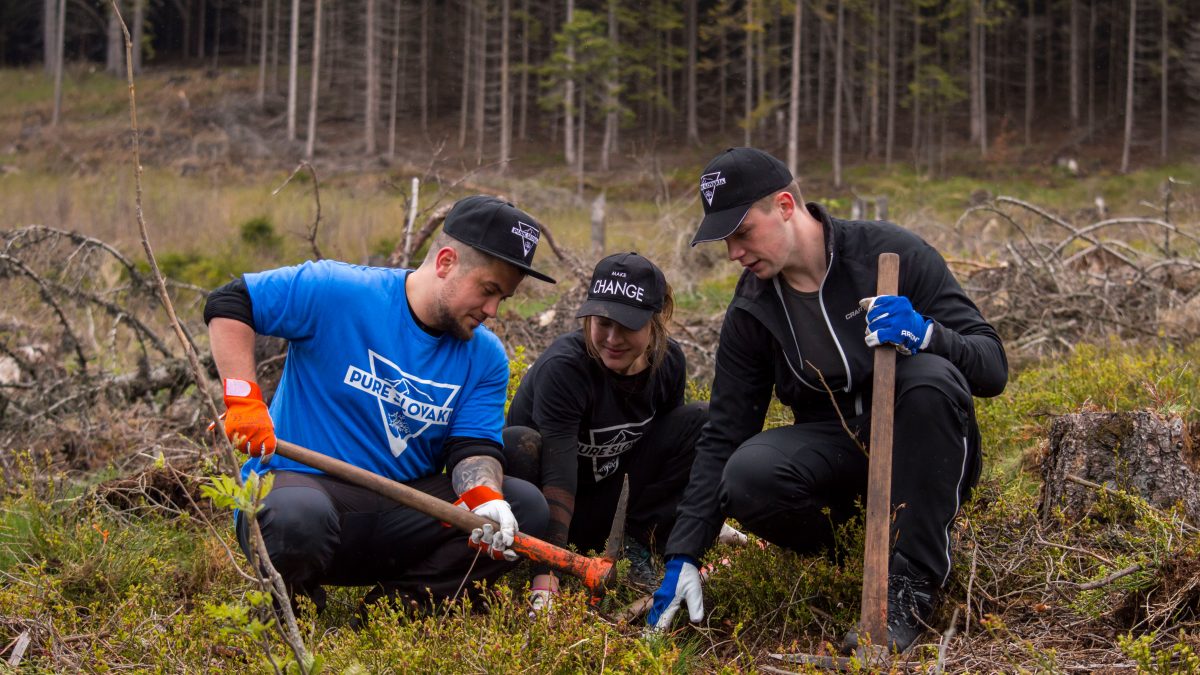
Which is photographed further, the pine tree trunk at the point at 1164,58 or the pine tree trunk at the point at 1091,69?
the pine tree trunk at the point at 1091,69

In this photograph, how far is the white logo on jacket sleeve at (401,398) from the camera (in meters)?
3.71

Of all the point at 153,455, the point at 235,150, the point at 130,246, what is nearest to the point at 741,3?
the point at 235,150

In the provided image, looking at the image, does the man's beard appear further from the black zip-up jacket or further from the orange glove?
the black zip-up jacket

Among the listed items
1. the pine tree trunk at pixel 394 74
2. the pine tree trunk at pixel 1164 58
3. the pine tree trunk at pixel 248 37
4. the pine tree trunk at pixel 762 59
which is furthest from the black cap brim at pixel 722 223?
A: the pine tree trunk at pixel 248 37

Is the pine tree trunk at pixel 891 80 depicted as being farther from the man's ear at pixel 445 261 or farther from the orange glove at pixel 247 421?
the orange glove at pixel 247 421

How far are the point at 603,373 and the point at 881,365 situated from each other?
4.51 ft

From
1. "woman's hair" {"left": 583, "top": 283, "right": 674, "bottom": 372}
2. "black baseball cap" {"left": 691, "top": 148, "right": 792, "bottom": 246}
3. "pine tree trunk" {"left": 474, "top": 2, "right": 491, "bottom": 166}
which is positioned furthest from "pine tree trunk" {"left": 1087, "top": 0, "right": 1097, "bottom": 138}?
"black baseball cap" {"left": 691, "top": 148, "right": 792, "bottom": 246}

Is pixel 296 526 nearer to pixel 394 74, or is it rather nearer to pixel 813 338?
pixel 813 338

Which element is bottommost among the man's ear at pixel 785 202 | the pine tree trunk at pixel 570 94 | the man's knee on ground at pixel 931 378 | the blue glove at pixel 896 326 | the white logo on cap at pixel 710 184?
the man's knee on ground at pixel 931 378

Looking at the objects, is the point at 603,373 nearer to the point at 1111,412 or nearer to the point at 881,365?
the point at 881,365

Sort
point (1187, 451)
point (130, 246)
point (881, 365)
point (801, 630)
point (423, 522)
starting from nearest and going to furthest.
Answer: point (881, 365)
point (801, 630)
point (423, 522)
point (1187, 451)
point (130, 246)

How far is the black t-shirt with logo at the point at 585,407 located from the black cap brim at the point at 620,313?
0.91 feet

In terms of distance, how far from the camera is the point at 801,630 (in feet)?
11.6

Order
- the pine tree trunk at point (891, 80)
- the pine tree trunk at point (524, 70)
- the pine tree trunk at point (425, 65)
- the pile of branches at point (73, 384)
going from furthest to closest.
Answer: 1. the pine tree trunk at point (425, 65)
2. the pine tree trunk at point (891, 80)
3. the pine tree trunk at point (524, 70)
4. the pile of branches at point (73, 384)
